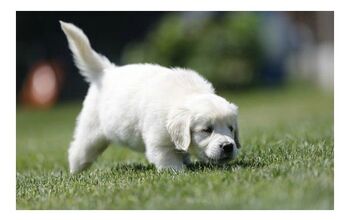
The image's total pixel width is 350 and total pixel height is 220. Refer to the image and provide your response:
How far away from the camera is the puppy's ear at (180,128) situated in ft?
19.4

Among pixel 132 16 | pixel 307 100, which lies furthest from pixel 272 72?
pixel 132 16

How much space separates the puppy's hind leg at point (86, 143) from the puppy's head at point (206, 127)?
1.40 meters

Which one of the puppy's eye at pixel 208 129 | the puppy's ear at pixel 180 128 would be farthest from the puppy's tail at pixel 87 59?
the puppy's eye at pixel 208 129

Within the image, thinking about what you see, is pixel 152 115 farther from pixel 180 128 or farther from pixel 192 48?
pixel 192 48

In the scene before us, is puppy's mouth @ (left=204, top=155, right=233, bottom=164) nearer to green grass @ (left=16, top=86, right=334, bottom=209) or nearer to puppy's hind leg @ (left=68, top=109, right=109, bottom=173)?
green grass @ (left=16, top=86, right=334, bottom=209)

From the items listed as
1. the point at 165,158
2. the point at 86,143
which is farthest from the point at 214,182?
the point at 86,143

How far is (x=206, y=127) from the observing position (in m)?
5.90

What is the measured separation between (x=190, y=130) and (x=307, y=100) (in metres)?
12.1

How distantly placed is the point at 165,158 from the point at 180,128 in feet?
1.24

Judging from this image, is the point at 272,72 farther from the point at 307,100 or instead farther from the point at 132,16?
the point at 132,16

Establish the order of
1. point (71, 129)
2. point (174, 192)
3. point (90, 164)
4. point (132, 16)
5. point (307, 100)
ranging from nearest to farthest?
point (174, 192), point (90, 164), point (71, 129), point (307, 100), point (132, 16)

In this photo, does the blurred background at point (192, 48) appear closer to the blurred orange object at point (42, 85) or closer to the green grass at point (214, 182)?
the blurred orange object at point (42, 85)

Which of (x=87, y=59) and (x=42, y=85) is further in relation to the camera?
(x=42, y=85)

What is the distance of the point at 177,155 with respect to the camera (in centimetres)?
623
